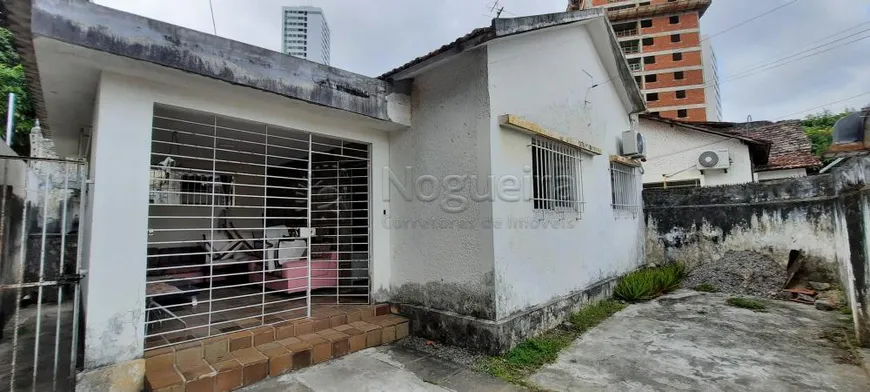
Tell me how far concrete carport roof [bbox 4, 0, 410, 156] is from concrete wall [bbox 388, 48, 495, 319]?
49cm

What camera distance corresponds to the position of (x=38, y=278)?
20.7 ft

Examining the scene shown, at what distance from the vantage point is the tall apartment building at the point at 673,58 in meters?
39.2

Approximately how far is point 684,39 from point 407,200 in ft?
158

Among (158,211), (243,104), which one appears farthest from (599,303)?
(158,211)

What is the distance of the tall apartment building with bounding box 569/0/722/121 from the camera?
128 feet

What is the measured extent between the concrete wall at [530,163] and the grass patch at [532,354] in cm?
39

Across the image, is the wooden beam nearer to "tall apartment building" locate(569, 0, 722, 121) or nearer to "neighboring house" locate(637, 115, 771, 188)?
"neighboring house" locate(637, 115, 771, 188)

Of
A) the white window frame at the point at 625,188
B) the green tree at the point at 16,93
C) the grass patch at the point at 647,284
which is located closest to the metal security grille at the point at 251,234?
the grass patch at the point at 647,284

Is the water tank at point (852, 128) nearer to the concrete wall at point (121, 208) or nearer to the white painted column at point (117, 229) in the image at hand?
the concrete wall at point (121, 208)

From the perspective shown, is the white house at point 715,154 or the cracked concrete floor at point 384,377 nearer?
the cracked concrete floor at point 384,377

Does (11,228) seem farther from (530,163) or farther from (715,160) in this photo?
(715,160)

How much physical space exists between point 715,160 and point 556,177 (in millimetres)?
10275

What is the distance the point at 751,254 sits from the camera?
25.0 feet

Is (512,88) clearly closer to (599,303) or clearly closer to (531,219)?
(531,219)
